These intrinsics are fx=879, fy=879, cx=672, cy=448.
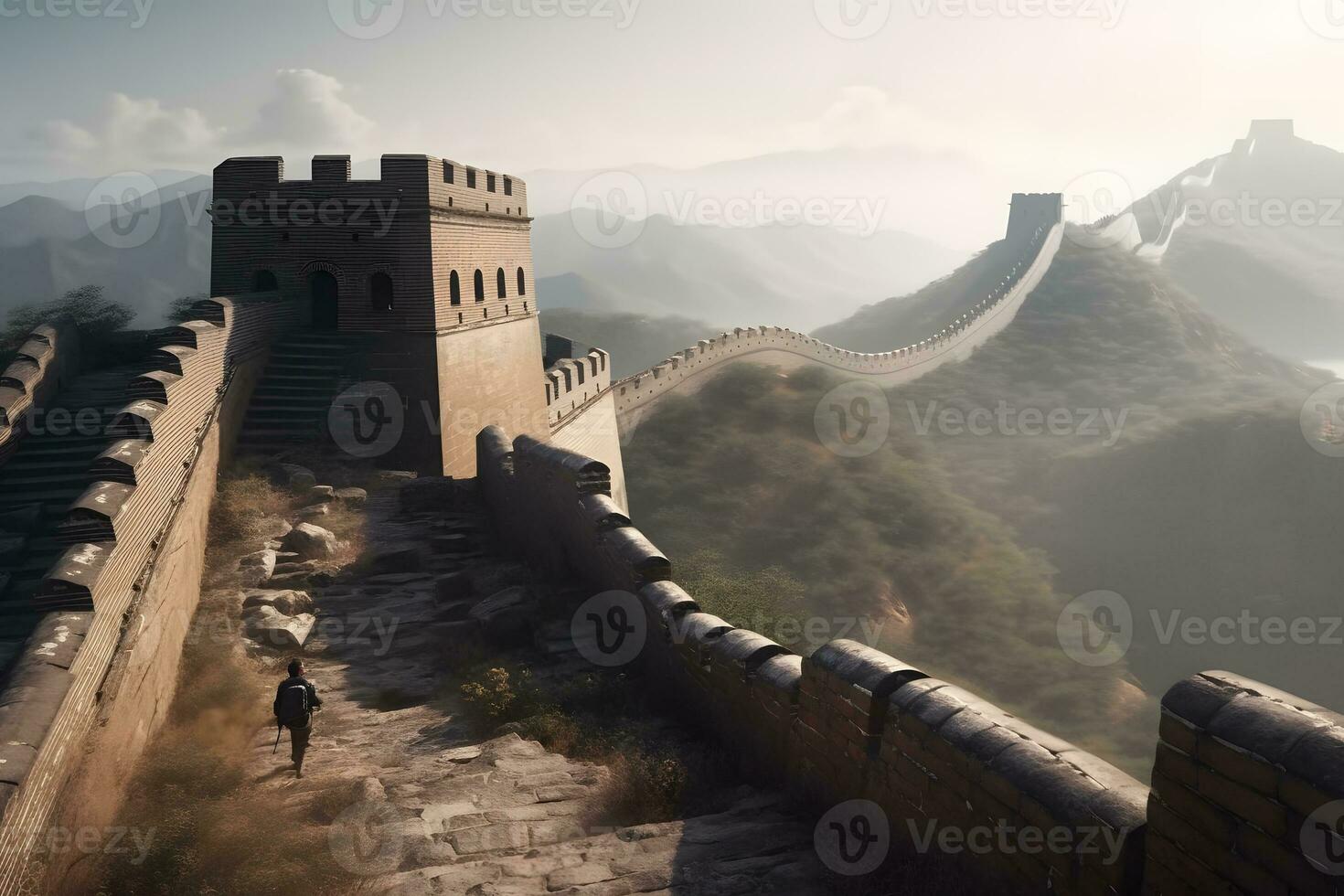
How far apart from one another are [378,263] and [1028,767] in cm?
1446

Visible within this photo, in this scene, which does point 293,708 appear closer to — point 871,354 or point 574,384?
point 574,384

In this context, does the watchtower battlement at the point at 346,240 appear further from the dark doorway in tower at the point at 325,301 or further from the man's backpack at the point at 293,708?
the man's backpack at the point at 293,708

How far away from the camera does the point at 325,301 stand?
16.9 m

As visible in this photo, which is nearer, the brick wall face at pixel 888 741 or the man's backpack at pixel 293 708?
the brick wall face at pixel 888 741

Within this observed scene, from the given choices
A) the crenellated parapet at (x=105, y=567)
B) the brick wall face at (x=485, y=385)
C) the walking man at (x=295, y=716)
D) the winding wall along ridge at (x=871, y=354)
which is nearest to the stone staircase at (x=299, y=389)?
the crenellated parapet at (x=105, y=567)

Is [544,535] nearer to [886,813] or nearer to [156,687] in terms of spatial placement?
[156,687]

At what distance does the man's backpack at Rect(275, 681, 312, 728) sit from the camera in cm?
674

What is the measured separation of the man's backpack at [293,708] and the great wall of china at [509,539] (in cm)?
110

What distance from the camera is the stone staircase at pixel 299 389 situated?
47.3 feet

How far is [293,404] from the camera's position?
15.0m

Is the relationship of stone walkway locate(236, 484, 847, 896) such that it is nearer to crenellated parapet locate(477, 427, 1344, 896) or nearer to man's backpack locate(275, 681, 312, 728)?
man's backpack locate(275, 681, 312, 728)

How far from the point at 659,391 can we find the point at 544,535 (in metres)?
26.2

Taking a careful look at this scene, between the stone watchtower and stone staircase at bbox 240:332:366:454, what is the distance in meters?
0.34

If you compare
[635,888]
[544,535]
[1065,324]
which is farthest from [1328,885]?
[1065,324]
